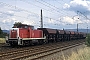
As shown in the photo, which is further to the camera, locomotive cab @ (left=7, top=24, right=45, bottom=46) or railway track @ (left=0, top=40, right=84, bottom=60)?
locomotive cab @ (left=7, top=24, right=45, bottom=46)

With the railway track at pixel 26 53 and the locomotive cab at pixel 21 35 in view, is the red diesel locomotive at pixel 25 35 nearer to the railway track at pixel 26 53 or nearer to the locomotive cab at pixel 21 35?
the locomotive cab at pixel 21 35

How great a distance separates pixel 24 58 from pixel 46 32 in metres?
21.9

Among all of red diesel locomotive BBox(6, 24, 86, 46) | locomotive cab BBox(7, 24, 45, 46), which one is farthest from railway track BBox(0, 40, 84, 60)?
red diesel locomotive BBox(6, 24, 86, 46)

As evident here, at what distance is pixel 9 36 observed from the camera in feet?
94.6

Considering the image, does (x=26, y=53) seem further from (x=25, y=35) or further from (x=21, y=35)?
(x=25, y=35)

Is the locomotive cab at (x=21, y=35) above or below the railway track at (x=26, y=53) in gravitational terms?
above

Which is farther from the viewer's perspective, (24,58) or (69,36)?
(69,36)

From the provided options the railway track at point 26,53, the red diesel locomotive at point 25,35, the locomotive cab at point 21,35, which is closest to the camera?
the railway track at point 26,53

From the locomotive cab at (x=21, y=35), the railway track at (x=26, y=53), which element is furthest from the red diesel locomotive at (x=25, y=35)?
the railway track at (x=26, y=53)

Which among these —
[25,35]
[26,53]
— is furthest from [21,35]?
[26,53]

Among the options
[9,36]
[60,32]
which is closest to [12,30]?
[9,36]

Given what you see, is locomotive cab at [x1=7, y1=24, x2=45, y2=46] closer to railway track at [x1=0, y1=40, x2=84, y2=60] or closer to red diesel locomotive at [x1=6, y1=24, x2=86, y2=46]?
red diesel locomotive at [x1=6, y1=24, x2=86, y2=46]

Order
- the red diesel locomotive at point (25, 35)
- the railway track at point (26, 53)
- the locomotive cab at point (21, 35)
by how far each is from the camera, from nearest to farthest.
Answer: the railway track at point (26, 53) → the locomotive cab at point (21, 35) → the red diesel locomotive at point (25, 35)

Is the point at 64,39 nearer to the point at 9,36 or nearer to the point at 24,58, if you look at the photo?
the point at 9,36
